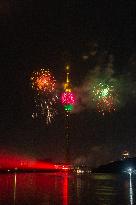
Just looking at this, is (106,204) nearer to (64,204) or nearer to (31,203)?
(64,204)

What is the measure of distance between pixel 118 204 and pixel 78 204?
5.27 metres

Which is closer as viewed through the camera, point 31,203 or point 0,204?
point 0,204

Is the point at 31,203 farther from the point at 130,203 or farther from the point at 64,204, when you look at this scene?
the point at 130,203

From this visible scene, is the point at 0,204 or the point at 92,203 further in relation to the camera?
the point at 92,203

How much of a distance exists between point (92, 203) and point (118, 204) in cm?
368

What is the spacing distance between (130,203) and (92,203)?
16.7 ft

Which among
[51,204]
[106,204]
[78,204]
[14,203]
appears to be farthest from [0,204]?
[106,204]

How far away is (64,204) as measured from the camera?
170 feet

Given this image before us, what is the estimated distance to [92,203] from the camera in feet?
177

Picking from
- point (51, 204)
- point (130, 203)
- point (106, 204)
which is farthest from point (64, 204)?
point (130, 203)

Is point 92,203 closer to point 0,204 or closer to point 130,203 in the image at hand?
point 130,203

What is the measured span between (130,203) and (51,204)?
1071 cm

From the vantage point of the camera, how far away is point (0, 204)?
50.3m

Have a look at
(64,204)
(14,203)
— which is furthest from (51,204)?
(14,203)
